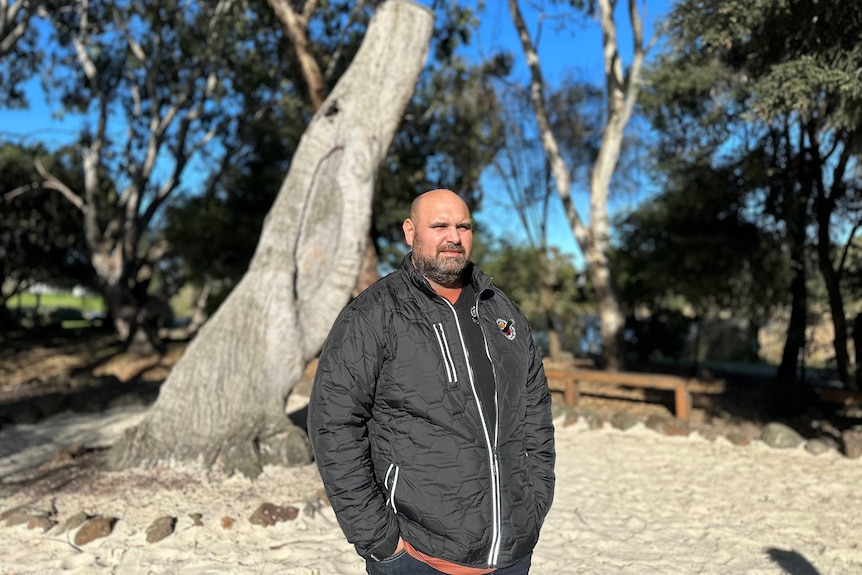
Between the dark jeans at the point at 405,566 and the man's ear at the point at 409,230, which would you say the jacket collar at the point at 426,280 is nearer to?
the man's ear at the point at 409,230

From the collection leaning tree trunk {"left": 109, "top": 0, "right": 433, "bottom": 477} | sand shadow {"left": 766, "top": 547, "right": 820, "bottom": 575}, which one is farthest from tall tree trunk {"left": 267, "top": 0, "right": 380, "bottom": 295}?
sand shadow {"left": 766, "top": 547, "right": 820, "bottom": 575}

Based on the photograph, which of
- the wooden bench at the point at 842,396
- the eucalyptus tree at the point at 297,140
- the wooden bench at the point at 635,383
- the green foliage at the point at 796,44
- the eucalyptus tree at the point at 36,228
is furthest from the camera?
the eucalyptus tree at the point at 36,228

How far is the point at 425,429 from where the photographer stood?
200cm

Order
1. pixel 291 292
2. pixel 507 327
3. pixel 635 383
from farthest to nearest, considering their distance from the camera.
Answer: pixel 635 383 < pixel 291 292 < pixel 507 327

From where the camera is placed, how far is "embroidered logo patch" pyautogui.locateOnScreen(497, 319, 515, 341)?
220 centimetres

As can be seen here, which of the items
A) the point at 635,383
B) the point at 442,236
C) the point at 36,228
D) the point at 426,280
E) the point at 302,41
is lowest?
the point at 635,383

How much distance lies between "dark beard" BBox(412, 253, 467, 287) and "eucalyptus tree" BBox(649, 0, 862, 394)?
201 inches

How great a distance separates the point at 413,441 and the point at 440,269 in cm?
54

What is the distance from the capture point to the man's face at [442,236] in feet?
6.91

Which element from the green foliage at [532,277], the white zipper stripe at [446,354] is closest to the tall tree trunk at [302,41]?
the white zipper stripe at [446,354]

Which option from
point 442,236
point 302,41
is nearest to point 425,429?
point 442,236

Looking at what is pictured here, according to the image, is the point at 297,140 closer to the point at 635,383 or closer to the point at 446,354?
the point at 635,383

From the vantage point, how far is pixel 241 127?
1769 centimetres

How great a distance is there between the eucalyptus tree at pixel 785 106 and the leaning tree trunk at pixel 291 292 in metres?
3.19
